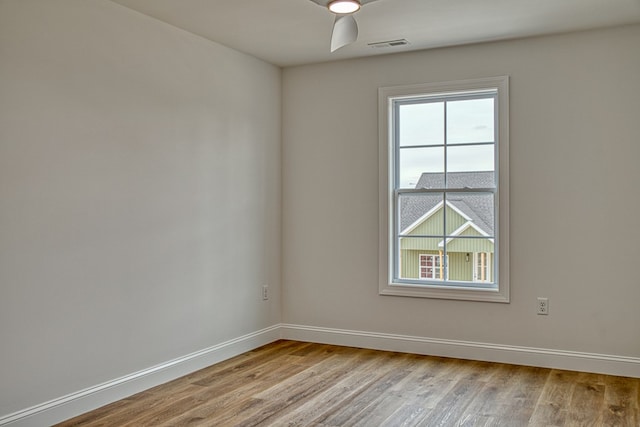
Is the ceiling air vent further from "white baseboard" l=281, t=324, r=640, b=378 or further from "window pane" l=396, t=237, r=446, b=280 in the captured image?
"white baseboard" l=281, t=324, r=640, b=378

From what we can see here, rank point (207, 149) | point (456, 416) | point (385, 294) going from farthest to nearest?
1. point (385, 294)
2. point (207, 149)
3. point (456, 416)

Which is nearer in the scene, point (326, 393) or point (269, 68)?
point (326, 393)

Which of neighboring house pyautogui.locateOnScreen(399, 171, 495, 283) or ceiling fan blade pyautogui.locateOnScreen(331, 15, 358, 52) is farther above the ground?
ceiling fan blade pyautogui.locateOnScreen(331, 15, 358, 52)

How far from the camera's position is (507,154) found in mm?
4484

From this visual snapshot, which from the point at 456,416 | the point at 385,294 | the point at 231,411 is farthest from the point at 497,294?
the point at 231,411

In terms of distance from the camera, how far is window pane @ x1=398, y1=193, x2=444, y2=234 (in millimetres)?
4820

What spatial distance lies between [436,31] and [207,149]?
1.94 m

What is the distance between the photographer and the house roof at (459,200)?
4641 millimetres

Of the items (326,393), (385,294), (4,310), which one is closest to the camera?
(4,310)

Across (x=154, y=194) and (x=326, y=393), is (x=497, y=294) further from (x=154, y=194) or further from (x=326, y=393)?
(x=154, y=194)

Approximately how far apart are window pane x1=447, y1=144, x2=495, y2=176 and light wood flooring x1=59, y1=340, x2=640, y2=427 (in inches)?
61.4

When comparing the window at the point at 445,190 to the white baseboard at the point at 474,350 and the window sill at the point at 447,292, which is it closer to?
the window sill at the point at 447,292

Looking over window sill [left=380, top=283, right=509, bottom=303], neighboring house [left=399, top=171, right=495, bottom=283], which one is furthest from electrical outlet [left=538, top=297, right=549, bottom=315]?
neighboring house [left=399, top=171, right=495, bottom=283]

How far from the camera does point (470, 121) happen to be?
4.71 m
